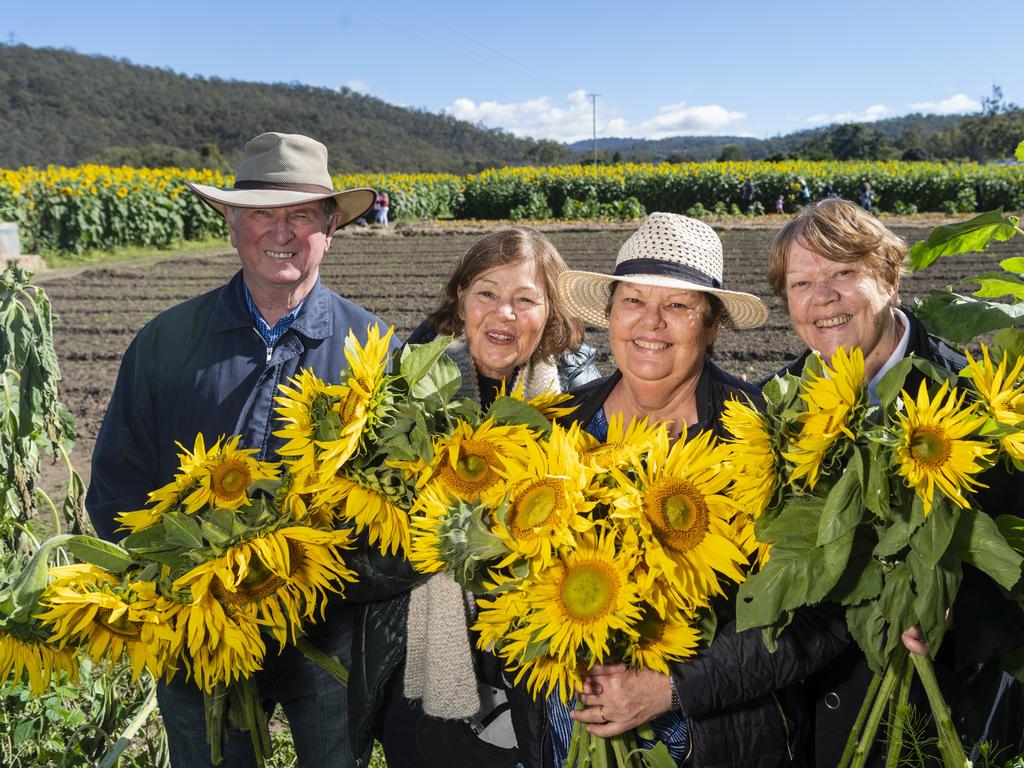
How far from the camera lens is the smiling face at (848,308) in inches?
92.2

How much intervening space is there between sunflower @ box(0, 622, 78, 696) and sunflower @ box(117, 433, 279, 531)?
0.28 m

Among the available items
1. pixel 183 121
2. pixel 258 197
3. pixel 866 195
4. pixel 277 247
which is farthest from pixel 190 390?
pixel 183 121

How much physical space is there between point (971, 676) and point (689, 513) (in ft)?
2.61

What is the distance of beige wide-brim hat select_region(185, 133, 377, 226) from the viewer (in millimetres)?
2363

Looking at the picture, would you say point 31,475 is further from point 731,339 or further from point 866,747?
point 731,339

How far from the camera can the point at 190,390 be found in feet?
7.49

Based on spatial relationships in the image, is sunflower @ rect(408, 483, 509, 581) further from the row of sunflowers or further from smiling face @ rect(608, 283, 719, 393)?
smiling face @ rect(608, 283, 719, 393)

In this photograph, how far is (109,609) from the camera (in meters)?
1.54

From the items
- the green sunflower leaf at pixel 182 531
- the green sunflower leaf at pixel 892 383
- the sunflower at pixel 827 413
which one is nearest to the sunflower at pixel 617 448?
the sunflower at pixel 827 413

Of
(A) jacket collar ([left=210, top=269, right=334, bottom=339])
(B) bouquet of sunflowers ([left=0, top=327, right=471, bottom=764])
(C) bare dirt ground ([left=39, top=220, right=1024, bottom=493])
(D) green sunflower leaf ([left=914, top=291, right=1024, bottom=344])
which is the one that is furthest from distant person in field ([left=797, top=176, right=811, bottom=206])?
(B) bouquet of sunflowers ([left=0, top=327, right=471, bottom=764])

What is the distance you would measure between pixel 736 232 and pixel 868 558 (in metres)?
19.8

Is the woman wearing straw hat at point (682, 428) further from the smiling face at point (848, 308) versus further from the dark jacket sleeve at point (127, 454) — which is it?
the dark jacket sleeve at point (127, 454)

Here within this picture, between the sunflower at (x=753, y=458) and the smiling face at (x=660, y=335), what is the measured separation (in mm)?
650

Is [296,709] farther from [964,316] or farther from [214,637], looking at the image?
[964,316]
